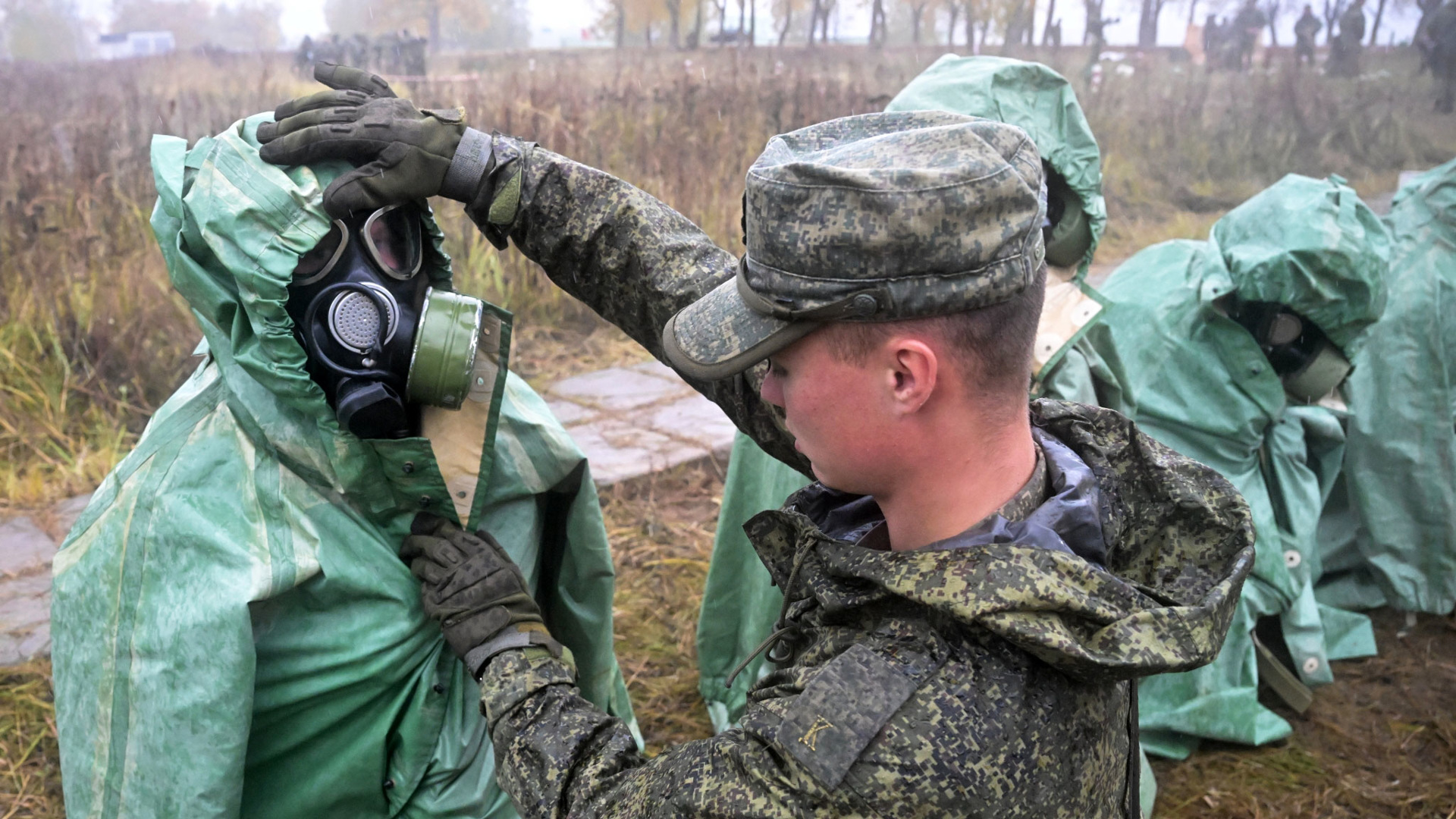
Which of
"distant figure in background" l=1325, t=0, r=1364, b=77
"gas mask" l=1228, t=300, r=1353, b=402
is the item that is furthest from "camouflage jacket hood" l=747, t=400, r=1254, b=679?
"distant figure in background" l=1325, t=0, r=1364, b=77

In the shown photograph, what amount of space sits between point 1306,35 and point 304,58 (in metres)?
12.8

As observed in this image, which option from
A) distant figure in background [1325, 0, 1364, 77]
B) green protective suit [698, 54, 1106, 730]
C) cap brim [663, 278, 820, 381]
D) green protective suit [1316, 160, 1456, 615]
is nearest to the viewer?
cap brim [663, 278, 820, 381]

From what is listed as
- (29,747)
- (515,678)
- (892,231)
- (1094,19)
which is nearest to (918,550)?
(892,231)

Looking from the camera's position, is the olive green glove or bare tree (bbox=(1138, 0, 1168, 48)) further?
bare tree (bbox=(1138, 0, 1168, 48))

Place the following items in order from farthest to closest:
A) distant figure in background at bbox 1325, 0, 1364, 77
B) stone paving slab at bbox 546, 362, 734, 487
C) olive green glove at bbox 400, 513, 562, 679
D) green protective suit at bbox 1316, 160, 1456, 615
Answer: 1. distant figure in background at bbox 1325, 0, 1364, 77
2. stone paving slab at bbox 546, 362, 734, 487
3. green protective suit at bbox 1316, 160, 1456, 615
4. olive green glove at bbox 400, 513, 562, 679

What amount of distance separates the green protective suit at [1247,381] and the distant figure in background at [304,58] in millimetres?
6876

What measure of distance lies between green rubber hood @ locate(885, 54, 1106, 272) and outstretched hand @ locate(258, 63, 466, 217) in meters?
1.75

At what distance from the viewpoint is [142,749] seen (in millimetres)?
1629

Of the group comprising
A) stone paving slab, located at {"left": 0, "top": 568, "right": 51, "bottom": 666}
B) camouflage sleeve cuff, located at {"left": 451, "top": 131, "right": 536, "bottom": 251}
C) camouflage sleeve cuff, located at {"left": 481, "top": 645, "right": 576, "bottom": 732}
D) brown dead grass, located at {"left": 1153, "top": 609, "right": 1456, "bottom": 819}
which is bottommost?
brown dead grass, located at {"left": 1153, "top": 609, "right": 1456, "bottom": 819}

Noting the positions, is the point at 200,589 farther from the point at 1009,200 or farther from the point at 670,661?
the point at 670,661

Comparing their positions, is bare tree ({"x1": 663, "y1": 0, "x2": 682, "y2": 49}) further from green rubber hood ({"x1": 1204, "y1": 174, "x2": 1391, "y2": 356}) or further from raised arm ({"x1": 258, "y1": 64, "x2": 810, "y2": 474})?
raised arm ({"x1": 258, "y1": 64, "x2": 810, "y2": 474})

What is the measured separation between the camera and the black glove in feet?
5.65

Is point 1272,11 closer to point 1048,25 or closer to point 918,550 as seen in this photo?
point 1048,25

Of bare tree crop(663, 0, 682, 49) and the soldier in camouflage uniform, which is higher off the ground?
bare tree crop(663, 0, 682, 49)
